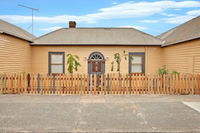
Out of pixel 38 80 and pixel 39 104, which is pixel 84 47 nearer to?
pixel 38 80

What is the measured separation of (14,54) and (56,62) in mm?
3472

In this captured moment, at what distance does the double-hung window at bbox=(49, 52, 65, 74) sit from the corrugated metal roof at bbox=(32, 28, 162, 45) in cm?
99

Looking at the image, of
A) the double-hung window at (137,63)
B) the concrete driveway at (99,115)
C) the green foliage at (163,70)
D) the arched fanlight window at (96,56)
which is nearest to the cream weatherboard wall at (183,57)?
the green foliage at (163,70)

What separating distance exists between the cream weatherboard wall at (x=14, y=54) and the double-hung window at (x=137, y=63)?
27.2 ft

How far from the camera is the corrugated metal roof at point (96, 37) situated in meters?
14.9

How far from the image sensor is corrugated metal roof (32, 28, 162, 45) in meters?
14.9

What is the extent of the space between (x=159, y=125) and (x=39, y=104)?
17.0ft

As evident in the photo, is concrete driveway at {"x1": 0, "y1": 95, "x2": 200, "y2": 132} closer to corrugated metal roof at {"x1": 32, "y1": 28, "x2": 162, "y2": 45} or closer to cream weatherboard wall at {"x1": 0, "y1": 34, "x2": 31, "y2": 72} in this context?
cream weatherboard wall at {"x1": 0, "y1": 34, "x2": 31, "y2": 72}

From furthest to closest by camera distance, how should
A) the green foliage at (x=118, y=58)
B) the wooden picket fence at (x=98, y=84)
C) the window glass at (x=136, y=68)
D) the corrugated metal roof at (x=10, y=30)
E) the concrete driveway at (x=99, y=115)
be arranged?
the window glass at (x=136, y=68) < the green foliage at (x=118, y=58) < the corrugated metal roof at (x=10, y=30) < the wooden picket fence at (x=98, y=84) < the concrete driveway at (x=99, y=115)

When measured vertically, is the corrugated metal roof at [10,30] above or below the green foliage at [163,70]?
above

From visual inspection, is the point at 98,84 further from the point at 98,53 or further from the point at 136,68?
the point at 136,68

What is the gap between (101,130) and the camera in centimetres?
520

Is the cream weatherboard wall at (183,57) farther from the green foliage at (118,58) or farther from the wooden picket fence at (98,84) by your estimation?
the green foliage at (118,58)

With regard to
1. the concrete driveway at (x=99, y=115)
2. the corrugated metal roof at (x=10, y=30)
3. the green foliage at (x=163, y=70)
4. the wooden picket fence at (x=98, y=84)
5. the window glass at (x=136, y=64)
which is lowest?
the concrete driveway at (x=99, y=115)
